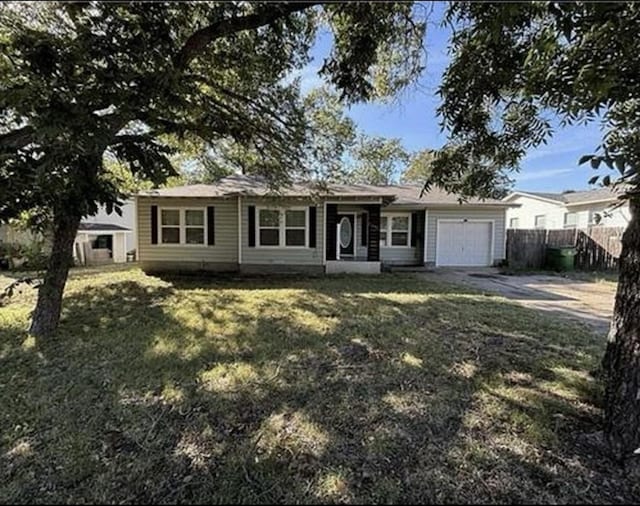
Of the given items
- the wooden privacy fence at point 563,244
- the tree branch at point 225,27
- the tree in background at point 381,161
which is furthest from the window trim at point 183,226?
the tree in background at point 381,161

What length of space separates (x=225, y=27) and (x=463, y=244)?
43.8 feet

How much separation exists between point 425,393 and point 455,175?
8.70ft

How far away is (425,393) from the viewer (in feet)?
13.4

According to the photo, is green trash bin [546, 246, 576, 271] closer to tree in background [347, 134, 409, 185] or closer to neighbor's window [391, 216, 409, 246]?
neighbor's window [391, 216, 409, 246]

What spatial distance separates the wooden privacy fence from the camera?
1554 centimetres

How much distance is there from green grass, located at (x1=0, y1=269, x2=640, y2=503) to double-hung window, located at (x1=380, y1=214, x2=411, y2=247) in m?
9.04

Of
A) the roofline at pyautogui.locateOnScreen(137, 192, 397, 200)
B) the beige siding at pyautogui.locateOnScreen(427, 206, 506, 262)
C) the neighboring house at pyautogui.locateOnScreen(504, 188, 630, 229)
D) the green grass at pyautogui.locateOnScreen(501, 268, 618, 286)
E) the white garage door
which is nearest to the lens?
the roofline at pyautogui.locateOnScreen(137, 192, 397, 200)

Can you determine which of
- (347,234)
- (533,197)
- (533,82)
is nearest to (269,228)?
(347,234)

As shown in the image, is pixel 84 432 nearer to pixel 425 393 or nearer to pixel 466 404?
pixel 425 393

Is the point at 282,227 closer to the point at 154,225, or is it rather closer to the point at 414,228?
the point at 154,225

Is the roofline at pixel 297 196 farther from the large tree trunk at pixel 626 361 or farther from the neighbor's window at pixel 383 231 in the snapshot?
the large tree trunk at pixel 626 361

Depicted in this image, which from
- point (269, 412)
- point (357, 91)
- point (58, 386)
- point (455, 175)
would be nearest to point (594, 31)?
point (455, 175)

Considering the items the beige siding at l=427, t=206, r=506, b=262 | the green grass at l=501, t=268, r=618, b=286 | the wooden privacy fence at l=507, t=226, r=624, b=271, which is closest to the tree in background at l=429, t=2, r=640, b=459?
the green grass at l=501, t=268, r=618, b=286

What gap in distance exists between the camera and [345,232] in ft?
48.8
